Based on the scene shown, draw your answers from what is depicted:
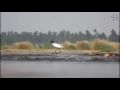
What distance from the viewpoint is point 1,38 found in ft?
15.1

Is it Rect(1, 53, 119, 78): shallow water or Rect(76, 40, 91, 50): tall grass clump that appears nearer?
Rect(1, 53, 119, 78): shallow water

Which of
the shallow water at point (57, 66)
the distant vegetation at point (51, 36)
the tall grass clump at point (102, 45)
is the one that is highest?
the distant vegetation at point (51, 36)

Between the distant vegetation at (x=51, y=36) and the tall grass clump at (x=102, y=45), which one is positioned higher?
the distant vegetation at (x=51, y=36)

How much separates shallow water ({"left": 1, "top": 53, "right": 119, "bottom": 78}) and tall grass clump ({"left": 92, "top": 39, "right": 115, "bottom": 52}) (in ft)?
0.58

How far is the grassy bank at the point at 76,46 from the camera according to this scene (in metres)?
4.60

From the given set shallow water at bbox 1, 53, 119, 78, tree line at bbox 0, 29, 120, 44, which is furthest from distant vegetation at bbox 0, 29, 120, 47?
shallow water at bbox 1, 53, 119, 78

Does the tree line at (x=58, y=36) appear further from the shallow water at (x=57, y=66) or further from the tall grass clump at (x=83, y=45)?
the shallow water at (x=57, y=66)

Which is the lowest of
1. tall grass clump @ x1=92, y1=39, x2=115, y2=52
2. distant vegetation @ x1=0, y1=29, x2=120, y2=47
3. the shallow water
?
the shallow water

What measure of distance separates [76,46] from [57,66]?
1.76 feet

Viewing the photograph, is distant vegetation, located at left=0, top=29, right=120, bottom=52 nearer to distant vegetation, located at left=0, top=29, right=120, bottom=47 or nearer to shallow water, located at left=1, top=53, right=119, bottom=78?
distant vegetation, located at left=0, top=29, right=120, bottom=47

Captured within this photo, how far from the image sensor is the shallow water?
14.7 ft

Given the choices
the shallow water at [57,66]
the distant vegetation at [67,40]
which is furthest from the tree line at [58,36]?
the shallow water at [57,66]
